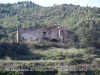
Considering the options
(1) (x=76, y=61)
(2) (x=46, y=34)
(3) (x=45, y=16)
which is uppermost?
(3) (x=45, y=16)

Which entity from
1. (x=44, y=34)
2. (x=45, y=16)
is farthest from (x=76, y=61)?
(x=45, y=16)

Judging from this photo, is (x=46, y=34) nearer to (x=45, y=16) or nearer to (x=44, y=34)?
(x=44, y=34)

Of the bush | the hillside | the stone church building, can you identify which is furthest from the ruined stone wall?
the hillside

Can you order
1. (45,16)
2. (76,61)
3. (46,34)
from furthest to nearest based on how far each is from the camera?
(45,16) → (46,34) → (76,61)

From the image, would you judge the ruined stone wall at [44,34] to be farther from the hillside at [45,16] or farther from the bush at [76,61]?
the hillside at [45,16]

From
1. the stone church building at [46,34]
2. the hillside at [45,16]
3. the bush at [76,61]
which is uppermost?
the hillside at [45,16]

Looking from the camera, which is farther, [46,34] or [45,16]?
[45,16]

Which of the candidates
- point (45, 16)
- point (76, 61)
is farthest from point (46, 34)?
point (45, 16)

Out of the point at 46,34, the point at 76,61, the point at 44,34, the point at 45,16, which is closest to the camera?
the point at 76,61

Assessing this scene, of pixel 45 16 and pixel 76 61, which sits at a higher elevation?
pixel 45 16

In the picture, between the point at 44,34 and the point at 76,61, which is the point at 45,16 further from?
the point at 76,61

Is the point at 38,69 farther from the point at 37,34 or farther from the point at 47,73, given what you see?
the point at 37,34

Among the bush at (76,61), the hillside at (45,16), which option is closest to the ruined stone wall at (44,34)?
the bush at (76,61)

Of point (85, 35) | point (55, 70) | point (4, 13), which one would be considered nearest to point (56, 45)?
point (85, 35)
